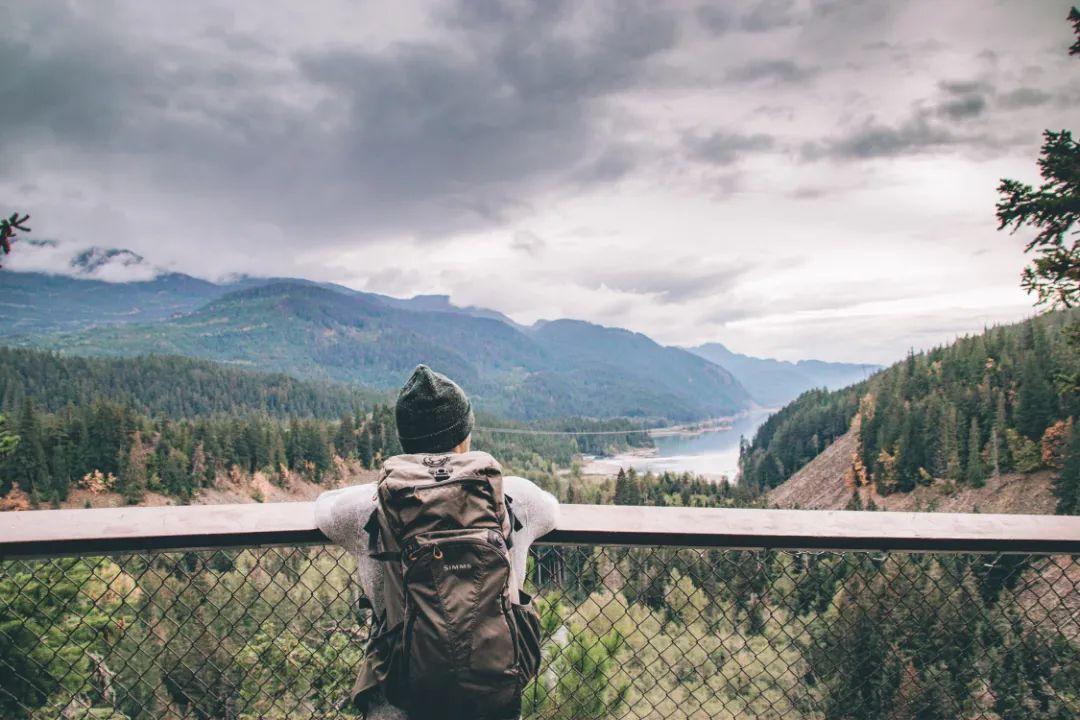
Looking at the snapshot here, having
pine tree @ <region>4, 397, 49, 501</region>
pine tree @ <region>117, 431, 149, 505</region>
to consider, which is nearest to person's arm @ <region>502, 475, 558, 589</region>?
pine tree @ <region>117, 431, 149, 505</region>

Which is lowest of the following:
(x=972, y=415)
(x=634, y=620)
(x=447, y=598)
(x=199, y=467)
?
(x=199, y=467)

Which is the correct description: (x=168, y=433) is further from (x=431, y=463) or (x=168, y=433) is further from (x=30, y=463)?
(x=431, y=463)

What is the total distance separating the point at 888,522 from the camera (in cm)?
246

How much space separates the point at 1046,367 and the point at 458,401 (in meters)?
79.9

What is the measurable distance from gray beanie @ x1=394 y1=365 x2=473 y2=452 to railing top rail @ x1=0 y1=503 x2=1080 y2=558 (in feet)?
1.68

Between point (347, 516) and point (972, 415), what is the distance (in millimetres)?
89540

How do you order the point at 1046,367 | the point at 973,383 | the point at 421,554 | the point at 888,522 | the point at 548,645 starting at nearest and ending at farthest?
the point at 421,554, the point at 888,522, the point at 548,645, the point at 1046,367, the point at 973,383

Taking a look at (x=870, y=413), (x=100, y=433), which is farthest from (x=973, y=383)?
(x=100, y=433)

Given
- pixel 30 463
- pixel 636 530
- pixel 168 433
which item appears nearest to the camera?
pixel 636 530

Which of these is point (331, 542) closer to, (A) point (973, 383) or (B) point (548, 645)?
(B) point (548, 645)

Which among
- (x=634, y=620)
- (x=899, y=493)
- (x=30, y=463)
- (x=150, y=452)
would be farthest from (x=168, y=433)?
(x=634, y=620)

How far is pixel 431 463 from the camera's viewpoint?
209cm

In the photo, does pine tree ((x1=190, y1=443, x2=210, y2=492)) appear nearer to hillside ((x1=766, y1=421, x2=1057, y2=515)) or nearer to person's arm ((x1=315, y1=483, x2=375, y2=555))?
hillside ((x1=766, y1=421, x2=1057, y2=515))

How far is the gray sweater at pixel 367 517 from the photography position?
2.16 metres
